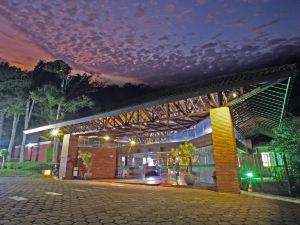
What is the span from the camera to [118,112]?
13414 mm

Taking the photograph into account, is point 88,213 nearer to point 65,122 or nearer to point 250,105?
point 250,105

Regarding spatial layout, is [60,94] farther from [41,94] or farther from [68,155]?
[68,155]

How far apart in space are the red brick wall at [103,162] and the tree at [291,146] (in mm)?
18236

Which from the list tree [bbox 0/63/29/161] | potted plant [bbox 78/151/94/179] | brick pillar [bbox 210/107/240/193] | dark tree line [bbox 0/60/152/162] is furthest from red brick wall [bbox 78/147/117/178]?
tree [bbox 0/63/29/161]

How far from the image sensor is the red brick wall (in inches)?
939

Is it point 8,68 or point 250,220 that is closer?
point 250,220

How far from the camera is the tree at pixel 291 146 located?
10070mm

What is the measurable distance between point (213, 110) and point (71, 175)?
16.1 meters

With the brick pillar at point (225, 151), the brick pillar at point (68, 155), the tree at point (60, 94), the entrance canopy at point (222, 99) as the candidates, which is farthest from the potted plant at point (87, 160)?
the brick pillar at point (225, 151)

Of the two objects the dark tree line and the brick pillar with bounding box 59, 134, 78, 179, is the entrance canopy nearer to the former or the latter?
the brick pillar with bounding box 59, 134, 78, 179

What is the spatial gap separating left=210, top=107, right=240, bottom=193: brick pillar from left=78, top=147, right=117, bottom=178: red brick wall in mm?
16163

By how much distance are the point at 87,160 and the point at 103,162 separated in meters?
2.86

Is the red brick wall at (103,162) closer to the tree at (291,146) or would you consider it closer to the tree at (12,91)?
the tree at (12,91)

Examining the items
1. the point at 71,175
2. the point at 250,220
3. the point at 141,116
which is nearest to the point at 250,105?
the point at 141,116
